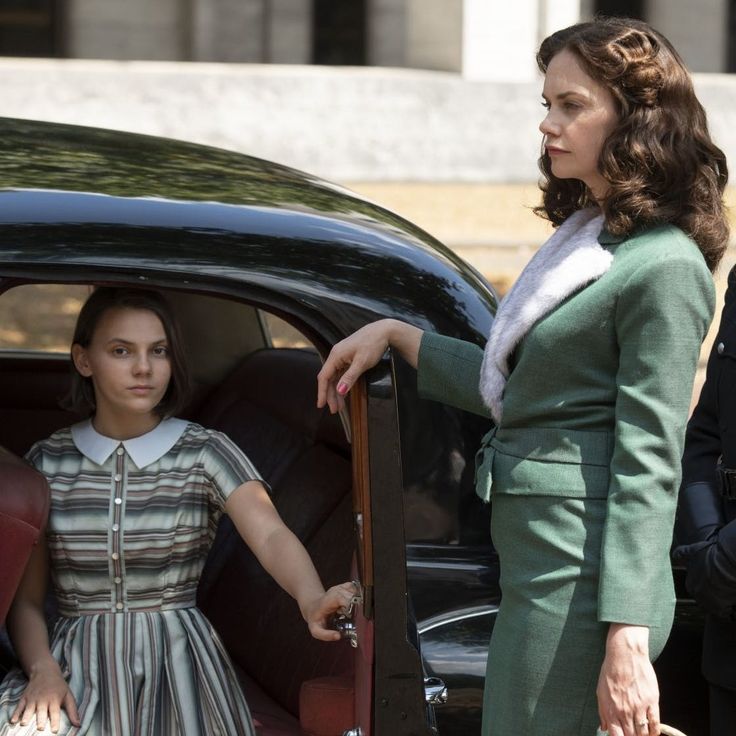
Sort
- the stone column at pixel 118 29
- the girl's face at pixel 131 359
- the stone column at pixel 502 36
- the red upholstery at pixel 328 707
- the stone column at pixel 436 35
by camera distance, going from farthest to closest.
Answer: the stone column at pixel 118 29 → the stone column at pixel 436 35 → the stone column at pixel 502 36 → the girl's face at pixel 131 359 → the red upholstery at pixel 328 707

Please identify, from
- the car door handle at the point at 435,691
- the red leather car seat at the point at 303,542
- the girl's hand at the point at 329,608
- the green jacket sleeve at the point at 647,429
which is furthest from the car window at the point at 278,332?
the green jacket sleeve at the point at 647,429

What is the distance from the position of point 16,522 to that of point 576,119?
41.2 inches

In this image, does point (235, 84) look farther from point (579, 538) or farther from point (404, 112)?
point (579, 538)

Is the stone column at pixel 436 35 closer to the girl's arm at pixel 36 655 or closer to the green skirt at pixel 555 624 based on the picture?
the girl's arm at pixel 36 655

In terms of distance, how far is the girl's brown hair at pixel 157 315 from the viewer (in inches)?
102

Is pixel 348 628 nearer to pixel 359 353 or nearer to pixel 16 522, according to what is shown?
pixel 359 353

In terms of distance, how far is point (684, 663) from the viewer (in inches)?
100.0

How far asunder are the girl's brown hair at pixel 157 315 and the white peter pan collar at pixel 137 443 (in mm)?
43

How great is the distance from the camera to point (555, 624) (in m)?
1.96

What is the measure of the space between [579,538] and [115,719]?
2.99 ft

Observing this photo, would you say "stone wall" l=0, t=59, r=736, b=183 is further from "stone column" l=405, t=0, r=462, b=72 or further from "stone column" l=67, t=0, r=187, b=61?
"stone column" l=67, t=0, r=187, b=61

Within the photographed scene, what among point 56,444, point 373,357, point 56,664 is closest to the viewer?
point 373,357

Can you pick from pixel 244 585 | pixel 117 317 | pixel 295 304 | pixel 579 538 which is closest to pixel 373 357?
pixel 295 304

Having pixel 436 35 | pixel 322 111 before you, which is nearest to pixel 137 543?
pixel 322 111
